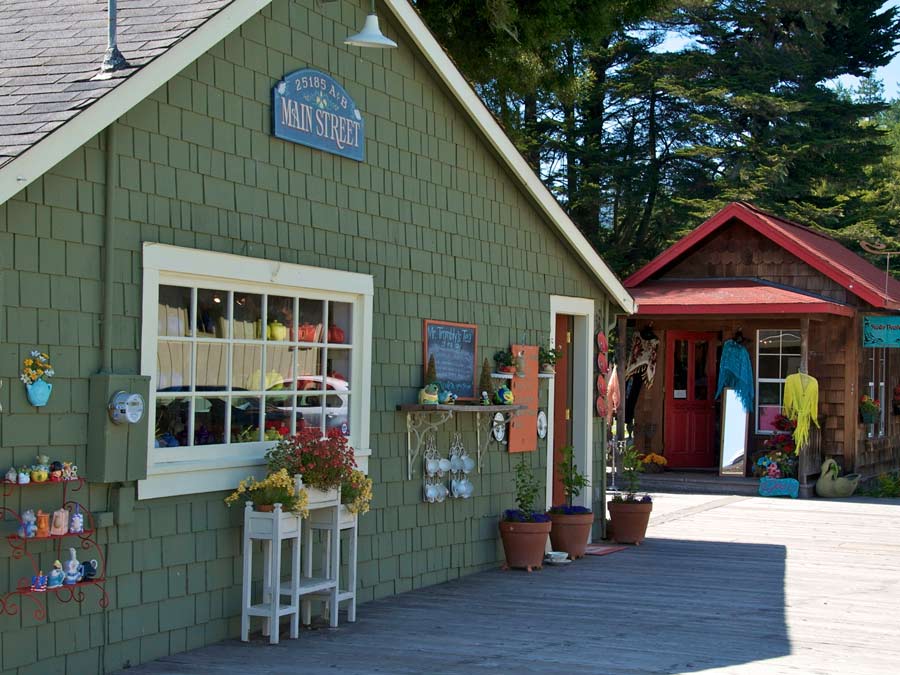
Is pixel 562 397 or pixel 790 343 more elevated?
pixel 790 343

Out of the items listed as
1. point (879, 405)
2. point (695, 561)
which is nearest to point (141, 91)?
point (695, 561)

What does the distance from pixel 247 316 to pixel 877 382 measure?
1427 centimetres

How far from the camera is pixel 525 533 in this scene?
35.4 ft

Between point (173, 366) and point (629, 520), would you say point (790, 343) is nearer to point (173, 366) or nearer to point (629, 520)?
point (629, 520)

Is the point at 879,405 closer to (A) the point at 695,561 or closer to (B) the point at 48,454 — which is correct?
(A) the point at 695,561

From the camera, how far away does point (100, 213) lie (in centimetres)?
698

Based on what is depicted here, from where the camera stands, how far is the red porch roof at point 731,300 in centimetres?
1709

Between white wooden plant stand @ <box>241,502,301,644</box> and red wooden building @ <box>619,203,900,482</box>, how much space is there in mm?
10656

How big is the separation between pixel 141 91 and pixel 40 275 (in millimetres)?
1145

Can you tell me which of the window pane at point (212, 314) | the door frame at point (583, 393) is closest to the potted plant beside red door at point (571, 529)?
the door frame at point (583, 393)

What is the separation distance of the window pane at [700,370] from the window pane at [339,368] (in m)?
11.1

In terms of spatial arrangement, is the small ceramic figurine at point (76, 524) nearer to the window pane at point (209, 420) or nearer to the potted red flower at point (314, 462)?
the window pane at point (209, 420)

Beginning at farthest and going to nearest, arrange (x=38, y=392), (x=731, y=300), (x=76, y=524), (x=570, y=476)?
(x=731, y=300), (x=570, y=476), (x=76, y=524), (x=38, y=392)

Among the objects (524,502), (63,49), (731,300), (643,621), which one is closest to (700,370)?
(731,300)
